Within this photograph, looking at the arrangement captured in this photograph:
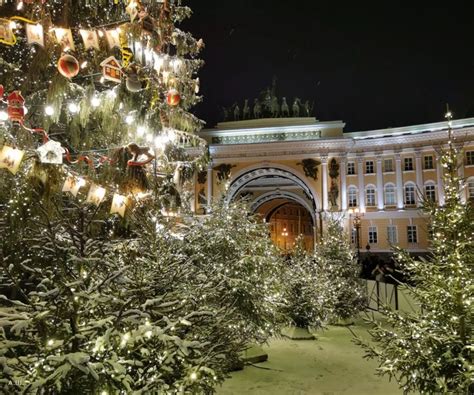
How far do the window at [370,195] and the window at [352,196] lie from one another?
0.96m

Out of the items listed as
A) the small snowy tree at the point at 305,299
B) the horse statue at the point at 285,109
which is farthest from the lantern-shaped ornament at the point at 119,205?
the horse statue at the point at 285,109

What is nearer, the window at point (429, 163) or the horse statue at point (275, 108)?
the window at point (429, 163)

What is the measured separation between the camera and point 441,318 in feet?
17.5

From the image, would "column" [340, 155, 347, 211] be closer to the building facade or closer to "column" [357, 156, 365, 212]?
the building facade

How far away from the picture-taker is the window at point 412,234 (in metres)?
36.8

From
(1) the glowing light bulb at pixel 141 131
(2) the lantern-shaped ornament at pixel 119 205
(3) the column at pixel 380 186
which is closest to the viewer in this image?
(2) the lantern-shaped ornament at pixel 119 205

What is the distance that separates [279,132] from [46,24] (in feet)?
113

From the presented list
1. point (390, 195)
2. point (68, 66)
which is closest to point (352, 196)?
point (390, 195)

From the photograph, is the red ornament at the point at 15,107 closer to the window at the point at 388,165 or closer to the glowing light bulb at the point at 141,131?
the glowing light bulb at the point at 141,131

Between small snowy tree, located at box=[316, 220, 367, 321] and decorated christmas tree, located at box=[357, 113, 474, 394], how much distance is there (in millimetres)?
7663

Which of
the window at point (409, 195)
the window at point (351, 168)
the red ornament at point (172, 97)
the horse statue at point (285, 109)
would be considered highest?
the horse statue at point (285, 109)

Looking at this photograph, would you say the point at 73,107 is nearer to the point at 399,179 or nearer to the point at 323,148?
the point at 323,148

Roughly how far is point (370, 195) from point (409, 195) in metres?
3.26

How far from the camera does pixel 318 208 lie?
125 feet
